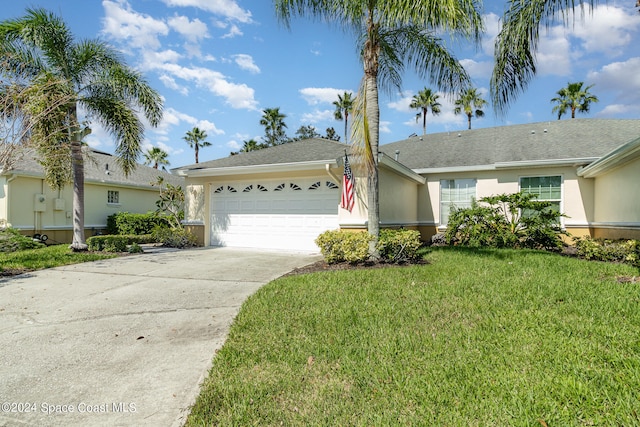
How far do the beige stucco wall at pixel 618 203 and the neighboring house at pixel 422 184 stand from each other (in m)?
0.03

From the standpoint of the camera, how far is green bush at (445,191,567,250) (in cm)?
1024

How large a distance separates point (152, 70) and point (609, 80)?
13945 millimetres

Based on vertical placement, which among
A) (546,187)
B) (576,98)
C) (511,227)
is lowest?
(511,227)

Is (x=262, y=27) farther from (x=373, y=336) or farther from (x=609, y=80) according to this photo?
(x=609, y=80)

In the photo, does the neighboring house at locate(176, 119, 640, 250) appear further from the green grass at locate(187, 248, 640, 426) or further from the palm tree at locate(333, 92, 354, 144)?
the palm tree at locate(333, 92, 354, 144)

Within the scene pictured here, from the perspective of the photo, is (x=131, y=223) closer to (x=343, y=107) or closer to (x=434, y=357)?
(x=434, y=357)

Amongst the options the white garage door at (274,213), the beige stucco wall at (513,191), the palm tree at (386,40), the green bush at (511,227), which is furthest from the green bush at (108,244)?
the beige stucco wall at (513,191)

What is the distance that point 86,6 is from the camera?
9.61m

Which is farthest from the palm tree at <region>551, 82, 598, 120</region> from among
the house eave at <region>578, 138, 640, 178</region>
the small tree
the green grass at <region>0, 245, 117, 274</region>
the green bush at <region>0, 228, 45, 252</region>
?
the green bush at <region>0, 228, 45, 252</region>

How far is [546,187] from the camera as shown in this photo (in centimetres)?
1277

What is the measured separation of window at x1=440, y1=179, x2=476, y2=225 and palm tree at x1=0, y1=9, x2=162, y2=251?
11309mm

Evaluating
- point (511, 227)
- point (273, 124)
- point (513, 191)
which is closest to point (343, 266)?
point (511, 227)

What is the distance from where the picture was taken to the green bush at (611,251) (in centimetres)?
761

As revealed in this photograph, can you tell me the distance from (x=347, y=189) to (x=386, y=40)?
155 inches
